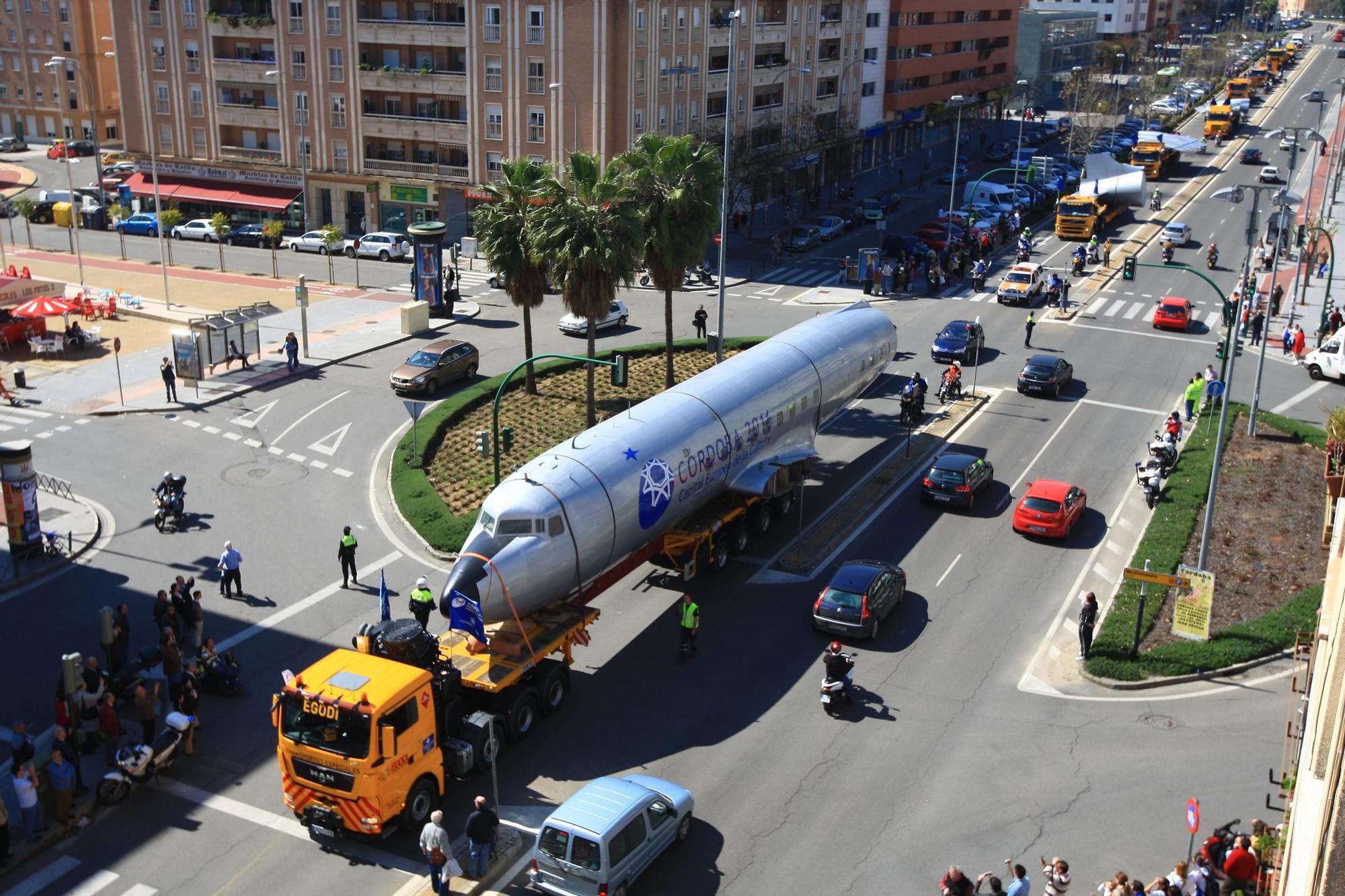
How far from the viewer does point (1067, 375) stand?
172 ft

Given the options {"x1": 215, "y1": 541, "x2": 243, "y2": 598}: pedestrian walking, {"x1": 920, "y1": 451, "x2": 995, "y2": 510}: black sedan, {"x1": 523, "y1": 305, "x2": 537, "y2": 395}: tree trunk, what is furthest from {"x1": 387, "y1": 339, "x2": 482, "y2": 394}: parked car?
{"x1": 920, "y1": 451, "x2": 995, "y2": 510}: black sedan

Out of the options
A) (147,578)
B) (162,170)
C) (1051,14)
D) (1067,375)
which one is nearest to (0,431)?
(147,578)

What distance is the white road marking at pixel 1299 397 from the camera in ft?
167

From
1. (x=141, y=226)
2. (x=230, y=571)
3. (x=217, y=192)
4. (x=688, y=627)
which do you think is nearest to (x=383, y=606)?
(x=230, y=571)

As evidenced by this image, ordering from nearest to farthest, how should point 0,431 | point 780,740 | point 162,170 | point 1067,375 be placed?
1. point 780,740
2. point 0,431
3. point 1067,375
4. point 162,170

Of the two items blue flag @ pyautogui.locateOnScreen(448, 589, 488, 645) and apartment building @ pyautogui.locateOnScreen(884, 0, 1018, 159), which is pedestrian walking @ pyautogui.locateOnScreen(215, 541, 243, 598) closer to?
blue flag @ pyautogui.locateOnScreen(448, 589, 488, 645)

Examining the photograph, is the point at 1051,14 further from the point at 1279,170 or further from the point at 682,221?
the point at 682,221

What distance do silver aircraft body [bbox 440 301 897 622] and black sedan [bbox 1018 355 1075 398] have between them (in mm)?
10913

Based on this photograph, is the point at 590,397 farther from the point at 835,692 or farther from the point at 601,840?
the point at 601,840

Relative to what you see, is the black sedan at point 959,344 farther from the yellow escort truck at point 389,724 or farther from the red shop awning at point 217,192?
the red shop awning at point 217,192

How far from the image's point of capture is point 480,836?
2156cm

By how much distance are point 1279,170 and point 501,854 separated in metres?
110

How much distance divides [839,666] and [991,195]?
234 feet

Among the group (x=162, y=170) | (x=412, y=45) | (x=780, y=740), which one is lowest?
(x=780, y=740)
